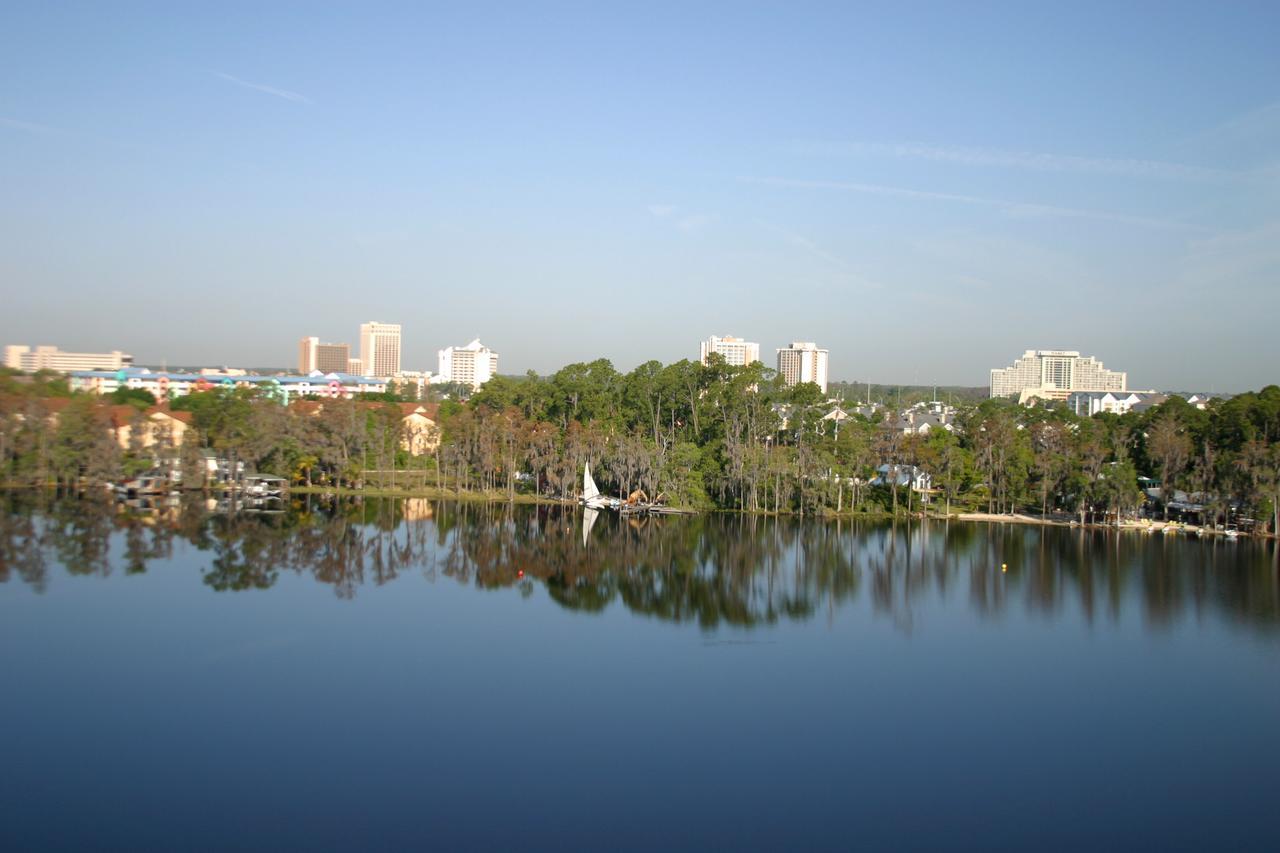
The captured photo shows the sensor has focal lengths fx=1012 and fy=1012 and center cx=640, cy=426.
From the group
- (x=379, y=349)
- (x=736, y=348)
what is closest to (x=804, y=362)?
(x=736, y=348)

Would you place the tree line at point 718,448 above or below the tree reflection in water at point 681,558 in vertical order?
above

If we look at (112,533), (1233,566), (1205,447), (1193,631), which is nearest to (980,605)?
(1193,631)

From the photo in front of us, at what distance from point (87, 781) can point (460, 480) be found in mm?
20983

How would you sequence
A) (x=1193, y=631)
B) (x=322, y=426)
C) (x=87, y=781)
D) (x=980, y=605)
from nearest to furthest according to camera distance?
(x=87, y=781), (x=1193, y=631), (x=980, y=605), (x=322, y=426)

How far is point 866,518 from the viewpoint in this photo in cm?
2662

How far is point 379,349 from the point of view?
10988 cm

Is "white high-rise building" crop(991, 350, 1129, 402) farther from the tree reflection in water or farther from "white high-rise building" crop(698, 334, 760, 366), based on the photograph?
the tree reflection in water

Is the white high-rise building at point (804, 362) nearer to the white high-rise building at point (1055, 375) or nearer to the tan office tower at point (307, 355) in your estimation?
the white high-rise building at point (1055, 375)

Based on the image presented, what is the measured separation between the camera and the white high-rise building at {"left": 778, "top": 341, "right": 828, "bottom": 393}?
295ft

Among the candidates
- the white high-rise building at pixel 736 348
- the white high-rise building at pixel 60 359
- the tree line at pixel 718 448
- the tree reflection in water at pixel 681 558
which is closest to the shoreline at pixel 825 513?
the tree line at pixel 718 448

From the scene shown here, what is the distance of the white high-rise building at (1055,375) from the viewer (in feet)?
323

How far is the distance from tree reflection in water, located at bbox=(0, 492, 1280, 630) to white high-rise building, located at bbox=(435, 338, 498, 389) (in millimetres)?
72268

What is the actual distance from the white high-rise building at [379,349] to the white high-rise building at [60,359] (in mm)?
39192

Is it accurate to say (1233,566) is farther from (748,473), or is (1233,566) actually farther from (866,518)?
(748,473)
